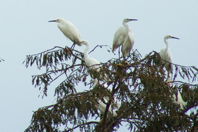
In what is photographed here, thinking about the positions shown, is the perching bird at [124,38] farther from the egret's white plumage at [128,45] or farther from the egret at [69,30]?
the egret at [69,30]

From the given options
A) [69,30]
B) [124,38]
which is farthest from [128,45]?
[69,30]

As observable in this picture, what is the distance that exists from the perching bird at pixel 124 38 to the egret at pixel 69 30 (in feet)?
4.06

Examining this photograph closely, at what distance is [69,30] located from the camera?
48.0 feet

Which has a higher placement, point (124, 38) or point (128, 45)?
point (124, 38)

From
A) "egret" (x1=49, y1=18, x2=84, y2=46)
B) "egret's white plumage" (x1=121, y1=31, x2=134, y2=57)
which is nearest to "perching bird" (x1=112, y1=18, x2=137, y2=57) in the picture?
"egret's white plumage" (x1=121, y1=31, x2=134, y2=57)

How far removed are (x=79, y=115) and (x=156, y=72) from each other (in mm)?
1326

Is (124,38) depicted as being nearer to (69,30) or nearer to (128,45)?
(128,45)

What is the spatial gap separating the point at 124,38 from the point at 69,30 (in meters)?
1.40

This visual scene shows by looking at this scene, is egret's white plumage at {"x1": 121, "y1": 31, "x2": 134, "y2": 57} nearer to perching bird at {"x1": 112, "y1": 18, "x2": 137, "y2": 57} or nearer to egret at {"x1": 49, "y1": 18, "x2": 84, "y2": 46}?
perching bird at {"x1": 112, "y1": 18, "x2": 137, "y2": 57}

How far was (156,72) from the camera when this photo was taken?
10.1 metres

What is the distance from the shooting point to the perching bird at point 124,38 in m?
15.2

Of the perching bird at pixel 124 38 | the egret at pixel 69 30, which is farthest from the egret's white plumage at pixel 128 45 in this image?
the egret at pixel 69 30

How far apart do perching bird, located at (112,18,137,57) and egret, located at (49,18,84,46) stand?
1.24m

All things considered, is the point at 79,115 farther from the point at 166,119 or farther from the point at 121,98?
the point at 166,119
